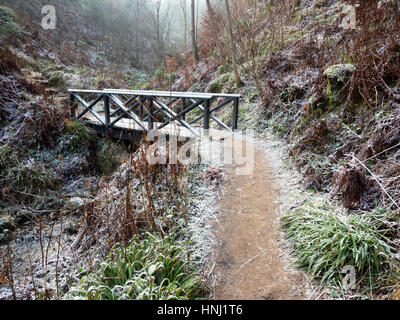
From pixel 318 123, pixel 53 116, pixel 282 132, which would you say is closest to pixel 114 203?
pixel 318 123

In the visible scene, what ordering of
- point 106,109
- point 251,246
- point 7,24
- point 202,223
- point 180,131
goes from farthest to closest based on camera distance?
point 7,24
point 106,109
point 180,131
point 202,223
point 251,246

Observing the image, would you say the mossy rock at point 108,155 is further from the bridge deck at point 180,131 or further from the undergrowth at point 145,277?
the undergrowth at point 145,277

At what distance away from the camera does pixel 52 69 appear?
10414 mm

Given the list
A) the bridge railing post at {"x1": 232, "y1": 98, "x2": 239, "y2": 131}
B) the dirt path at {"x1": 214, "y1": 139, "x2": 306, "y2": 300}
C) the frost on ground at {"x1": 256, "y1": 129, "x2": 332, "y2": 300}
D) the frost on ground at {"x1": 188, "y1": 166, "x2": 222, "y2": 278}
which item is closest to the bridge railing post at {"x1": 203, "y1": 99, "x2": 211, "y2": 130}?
the bridge railing post at {"x1": 232, "y1": 98, "x2": 239, "y2": 131}

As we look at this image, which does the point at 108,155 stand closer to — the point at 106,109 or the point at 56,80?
the point at 106,109

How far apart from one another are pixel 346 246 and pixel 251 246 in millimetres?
879

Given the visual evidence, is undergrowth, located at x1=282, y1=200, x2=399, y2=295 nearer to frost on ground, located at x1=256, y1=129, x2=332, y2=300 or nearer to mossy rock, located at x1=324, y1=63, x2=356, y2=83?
frost on ground, located at x1=256, y1=129, x2=332, y2=300

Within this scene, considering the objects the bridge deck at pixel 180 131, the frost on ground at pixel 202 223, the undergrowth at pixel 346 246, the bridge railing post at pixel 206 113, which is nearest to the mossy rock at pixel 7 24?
the bridge deck at pixel 180 131

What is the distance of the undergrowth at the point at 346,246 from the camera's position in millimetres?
2041

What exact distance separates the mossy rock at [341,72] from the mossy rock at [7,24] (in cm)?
1127

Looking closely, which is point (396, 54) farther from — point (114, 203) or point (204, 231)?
point (114, 203)

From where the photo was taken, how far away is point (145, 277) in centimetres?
227

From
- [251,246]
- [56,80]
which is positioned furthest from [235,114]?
[56,80]
